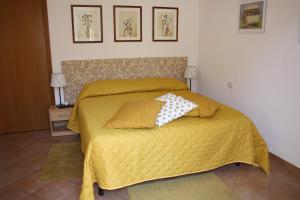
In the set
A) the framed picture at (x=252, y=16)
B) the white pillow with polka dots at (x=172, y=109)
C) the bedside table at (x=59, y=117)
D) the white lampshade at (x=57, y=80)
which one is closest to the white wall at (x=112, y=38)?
the white lampshade at (x=57, y=80)

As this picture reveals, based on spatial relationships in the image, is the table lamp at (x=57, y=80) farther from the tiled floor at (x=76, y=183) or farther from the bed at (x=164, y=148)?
the tiled floor at (x=76, y=183)

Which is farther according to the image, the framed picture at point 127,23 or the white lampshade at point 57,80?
the framed picture at point 127,23

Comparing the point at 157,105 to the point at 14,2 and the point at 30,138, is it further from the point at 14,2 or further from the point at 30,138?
the point at 14,2

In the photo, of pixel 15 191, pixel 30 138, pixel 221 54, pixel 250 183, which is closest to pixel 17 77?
pixel 30 138

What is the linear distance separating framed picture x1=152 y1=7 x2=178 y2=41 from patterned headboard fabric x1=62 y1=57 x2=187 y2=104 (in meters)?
0.33

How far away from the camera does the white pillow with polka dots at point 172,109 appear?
2.50 meters

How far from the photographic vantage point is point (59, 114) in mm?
3725

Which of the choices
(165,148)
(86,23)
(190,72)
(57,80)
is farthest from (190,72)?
(165,148)

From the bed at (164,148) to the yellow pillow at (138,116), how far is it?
0.05 metres

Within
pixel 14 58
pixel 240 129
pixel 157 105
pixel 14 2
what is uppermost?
pixel 14 2

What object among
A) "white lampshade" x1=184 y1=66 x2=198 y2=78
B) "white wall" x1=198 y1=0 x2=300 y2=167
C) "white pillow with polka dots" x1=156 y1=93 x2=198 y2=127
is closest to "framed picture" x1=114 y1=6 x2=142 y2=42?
"white lampshade" x1=184 y1=66 x2=198 y2=78

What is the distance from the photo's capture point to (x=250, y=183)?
2598 millimetres

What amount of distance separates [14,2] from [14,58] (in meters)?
0.72

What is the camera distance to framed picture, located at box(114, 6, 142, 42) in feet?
13.0
